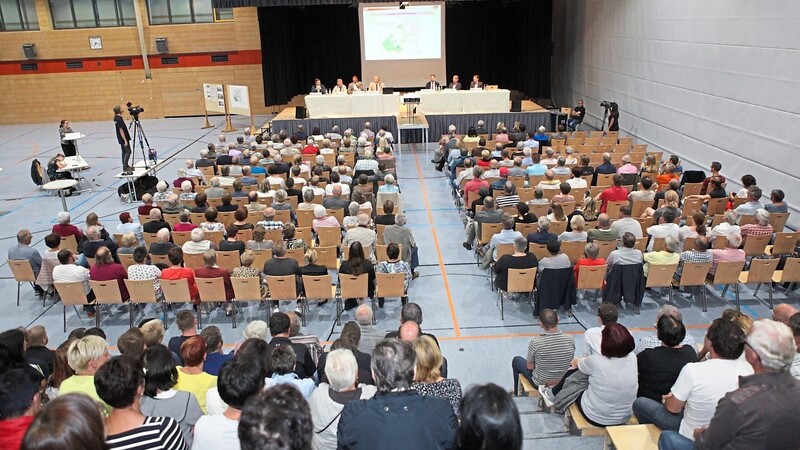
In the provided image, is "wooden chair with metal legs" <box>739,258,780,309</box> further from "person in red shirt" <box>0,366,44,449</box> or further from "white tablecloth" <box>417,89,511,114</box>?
"white tablecloth" <box>417,89,511,114</box>

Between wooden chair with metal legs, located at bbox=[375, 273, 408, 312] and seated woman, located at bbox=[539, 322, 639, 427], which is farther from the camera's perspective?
wooden chair with metal legs, located at bbox=[375, 273, 408, 312]

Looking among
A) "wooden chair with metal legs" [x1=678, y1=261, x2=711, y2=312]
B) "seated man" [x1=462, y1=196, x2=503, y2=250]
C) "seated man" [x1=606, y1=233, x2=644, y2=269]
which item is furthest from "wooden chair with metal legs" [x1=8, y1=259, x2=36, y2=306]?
"wooden chair with metal legs" [x1=678, y1=261, x2=711, y2=312]

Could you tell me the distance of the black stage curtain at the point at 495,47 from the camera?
2252cm

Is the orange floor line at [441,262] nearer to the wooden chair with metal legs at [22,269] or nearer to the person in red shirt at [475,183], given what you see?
the person in red shirt at [475,183]

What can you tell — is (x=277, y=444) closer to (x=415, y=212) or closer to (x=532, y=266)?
(x=532, y=266)

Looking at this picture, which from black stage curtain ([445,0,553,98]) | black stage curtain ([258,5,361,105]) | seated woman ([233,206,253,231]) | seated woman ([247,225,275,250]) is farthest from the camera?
black stage curtain ([445,0,553,98])

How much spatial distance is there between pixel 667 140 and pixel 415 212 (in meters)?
7.52

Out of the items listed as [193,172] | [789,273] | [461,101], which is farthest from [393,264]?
[461,101]

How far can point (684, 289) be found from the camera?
7.98 metres

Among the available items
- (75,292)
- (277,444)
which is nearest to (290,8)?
(75,292)

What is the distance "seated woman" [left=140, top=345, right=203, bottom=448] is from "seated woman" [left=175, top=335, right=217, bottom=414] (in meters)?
0.29

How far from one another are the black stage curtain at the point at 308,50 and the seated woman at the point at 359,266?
16321 millimetres

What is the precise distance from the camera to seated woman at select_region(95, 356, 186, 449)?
2.91m

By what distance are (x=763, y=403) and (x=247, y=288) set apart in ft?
18.9
